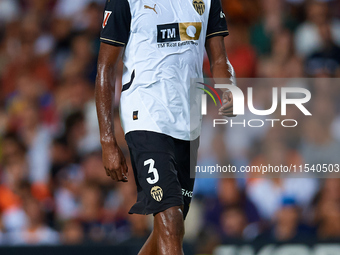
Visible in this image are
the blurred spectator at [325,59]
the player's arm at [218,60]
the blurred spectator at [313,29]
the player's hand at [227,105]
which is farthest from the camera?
the blurred spectator at [313,29]

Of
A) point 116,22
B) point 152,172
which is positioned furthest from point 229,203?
point 116,22

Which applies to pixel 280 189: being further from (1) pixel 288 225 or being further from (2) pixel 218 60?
(2) pixel 218 60

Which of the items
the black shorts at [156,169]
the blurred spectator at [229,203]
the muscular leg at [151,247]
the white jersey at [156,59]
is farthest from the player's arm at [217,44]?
the blurred spectator at [229,203]

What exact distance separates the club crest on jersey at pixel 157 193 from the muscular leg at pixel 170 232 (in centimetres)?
9

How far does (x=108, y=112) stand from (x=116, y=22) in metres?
0.55

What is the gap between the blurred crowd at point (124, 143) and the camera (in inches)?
227

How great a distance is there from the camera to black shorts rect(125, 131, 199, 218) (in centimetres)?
297

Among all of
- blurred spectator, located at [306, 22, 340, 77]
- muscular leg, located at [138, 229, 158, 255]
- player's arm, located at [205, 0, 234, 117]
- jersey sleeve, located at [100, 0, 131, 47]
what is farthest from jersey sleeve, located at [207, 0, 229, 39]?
blurred spectator, located at [306, 22, 340, 77]

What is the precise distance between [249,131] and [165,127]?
339cm

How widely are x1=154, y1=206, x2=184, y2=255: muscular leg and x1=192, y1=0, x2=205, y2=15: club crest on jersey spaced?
1266mm

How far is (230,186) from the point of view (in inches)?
232

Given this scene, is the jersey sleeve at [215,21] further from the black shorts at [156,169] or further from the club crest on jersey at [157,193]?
the club crest on jersey at [157,193]

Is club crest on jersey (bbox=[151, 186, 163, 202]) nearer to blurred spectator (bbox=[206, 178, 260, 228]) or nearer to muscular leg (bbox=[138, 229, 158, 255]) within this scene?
muscular leg (bbox=[138, 229, 158, 255])

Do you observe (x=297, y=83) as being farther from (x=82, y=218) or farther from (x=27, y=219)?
(x=27, y=219)
